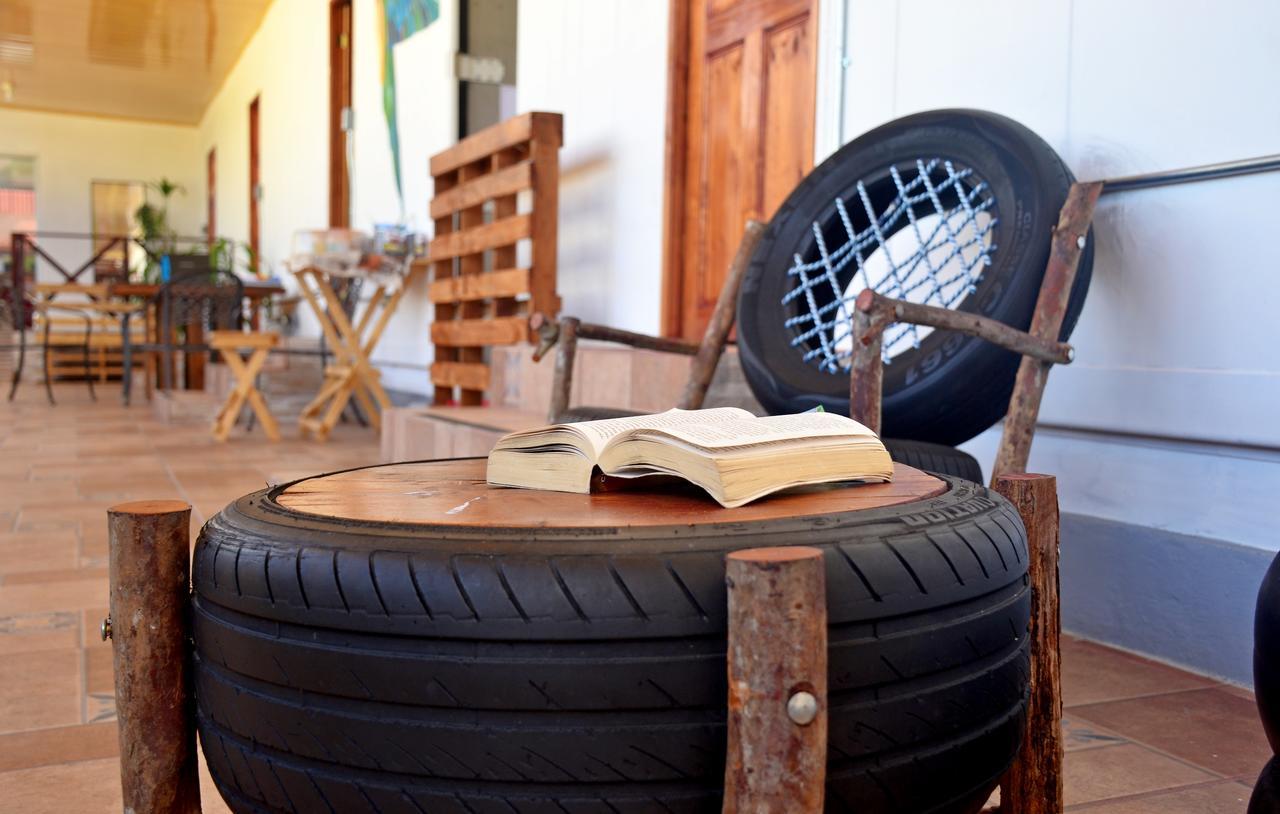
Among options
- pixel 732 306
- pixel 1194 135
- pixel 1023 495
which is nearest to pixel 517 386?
pixel 732 306

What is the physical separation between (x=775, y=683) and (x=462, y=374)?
15.0ft

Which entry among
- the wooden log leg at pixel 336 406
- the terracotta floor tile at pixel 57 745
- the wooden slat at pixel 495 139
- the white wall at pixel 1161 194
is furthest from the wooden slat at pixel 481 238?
the terracotta floor tile at pixel 57 745

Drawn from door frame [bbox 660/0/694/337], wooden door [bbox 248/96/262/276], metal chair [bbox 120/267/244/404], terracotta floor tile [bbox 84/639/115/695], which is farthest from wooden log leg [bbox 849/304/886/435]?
wooden door [bbox 248/96/262/276]

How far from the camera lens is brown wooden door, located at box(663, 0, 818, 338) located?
11.6 feet

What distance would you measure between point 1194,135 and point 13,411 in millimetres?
8376

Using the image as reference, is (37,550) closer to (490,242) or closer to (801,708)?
(490,242)

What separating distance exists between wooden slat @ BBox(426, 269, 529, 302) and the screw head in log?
3.81 metres

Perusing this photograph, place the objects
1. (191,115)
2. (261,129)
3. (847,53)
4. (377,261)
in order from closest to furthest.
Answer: (847,53) < (377,261) < (261,129) < (191,115)

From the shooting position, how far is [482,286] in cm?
491

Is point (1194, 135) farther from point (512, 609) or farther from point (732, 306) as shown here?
point (512, 609)

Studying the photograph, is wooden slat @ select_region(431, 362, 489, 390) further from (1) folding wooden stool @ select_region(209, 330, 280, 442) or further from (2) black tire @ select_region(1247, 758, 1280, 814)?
(2) black tire @ select_region(1247, 758, 1280, 814)

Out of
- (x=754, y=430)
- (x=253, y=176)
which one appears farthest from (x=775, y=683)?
(x=253, y=176)

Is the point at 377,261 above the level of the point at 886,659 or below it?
above

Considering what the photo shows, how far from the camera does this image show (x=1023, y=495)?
1188mm
